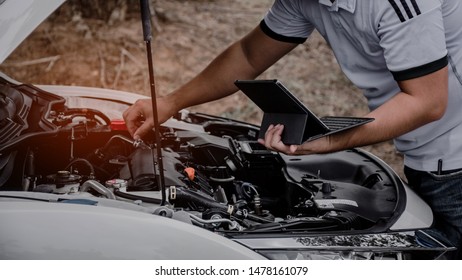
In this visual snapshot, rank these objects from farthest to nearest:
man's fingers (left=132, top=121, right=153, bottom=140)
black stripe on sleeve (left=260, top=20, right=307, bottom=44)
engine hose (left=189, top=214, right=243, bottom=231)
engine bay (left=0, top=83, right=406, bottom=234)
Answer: black stripe on sleeve (left=260, top=20, right=307, bottom=44) → man's fingers (left=132, top=121, right=153, bottom=140) → engine bay (left=0, top=83, right=406, bottom=234) → engine hose (left=189, top=214, right=243, bottom=231)

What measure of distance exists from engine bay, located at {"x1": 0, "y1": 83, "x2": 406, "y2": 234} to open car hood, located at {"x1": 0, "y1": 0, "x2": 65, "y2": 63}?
344mm

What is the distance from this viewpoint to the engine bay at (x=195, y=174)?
60.8 inches

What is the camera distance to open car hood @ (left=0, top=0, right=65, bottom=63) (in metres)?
1.31

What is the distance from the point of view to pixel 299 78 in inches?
138

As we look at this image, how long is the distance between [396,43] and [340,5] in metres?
0.18

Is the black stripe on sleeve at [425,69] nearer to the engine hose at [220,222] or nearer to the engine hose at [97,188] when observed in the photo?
the engine hose at [220,222]

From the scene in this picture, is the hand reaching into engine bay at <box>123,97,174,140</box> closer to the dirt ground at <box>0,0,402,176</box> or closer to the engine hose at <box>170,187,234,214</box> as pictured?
the engine hose at <box>170,187,234,214</box>

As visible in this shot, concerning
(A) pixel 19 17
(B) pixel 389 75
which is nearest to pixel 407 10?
(B) pixel 389 75

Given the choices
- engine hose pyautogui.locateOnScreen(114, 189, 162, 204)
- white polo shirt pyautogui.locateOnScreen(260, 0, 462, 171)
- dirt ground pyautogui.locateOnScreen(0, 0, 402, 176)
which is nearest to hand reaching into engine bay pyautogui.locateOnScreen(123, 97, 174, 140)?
engine hose pyautogui.locateOnScreen(114, 189, 162, 204)

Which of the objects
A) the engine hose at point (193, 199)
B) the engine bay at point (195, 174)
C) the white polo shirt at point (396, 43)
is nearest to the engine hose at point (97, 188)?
the engine bay at point (195, 174)

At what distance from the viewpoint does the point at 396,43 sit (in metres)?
1.48

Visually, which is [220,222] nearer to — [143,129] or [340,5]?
[143,129]
